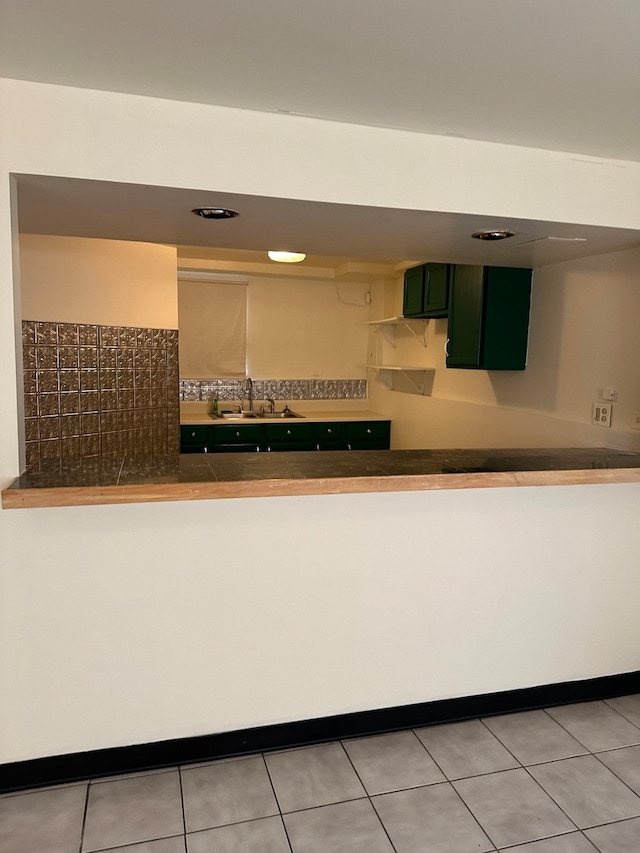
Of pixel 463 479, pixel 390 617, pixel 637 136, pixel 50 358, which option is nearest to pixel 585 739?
pixel 390 617

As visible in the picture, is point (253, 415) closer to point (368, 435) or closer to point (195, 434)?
point (195, 434)

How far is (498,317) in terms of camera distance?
10.7 ft

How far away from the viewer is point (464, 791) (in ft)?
6.45

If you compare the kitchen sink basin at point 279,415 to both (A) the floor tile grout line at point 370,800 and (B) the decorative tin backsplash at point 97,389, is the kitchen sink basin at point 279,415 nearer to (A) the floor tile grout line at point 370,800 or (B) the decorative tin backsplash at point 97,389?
(B) the decorative tin backsplash at point 97,389

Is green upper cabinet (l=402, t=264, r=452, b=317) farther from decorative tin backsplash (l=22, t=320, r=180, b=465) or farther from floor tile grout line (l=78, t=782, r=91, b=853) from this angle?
floor tile grout line (l=78, t=782, r=91, b=853)

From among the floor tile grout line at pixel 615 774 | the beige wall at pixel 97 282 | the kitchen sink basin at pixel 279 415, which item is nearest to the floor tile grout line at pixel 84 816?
the floor tile grout line at pixel 615 774

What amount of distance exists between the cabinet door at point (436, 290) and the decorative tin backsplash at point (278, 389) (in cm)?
178

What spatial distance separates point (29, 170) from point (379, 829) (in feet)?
7.14

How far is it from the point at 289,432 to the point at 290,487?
123 inches

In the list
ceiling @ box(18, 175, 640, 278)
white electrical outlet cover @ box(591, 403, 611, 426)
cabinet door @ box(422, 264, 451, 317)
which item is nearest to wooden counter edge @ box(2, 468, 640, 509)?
white electrical outlet cover @ box(591, 403, 611, 426)

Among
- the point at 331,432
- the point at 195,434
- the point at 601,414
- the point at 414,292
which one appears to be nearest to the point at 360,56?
the point at 601,414

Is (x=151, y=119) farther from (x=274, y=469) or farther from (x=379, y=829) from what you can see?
(x=379, y=829)

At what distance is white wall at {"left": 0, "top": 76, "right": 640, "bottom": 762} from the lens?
1768 millimetres

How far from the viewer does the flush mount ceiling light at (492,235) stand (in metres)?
2.34
